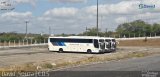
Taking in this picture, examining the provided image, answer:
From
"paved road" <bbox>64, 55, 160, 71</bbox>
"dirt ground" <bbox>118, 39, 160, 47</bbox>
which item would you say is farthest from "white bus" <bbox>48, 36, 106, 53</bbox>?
"dirt ground" <bbox>118, 39, 160, 47</bbox>

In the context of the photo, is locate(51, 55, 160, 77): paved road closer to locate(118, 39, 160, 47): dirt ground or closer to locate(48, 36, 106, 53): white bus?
locate(48, 36, 106, 53): white bus

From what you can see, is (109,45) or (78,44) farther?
(109,45)

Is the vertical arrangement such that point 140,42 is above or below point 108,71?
above

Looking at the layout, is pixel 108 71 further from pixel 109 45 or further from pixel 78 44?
pixel 109 45

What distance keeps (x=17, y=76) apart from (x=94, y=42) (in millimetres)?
39120

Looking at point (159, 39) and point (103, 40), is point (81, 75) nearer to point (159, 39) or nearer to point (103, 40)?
point (103, 40)

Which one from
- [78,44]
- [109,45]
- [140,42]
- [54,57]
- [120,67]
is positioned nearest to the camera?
[120,67]

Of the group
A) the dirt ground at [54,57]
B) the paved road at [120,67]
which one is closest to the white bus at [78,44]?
the dirt ground at [54,57]

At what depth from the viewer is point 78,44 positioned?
62969 mm

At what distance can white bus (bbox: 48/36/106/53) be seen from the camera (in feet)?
204

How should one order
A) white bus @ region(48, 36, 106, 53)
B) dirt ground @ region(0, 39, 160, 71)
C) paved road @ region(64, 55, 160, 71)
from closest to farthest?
paved road @ region(64, 55, 160, 71) → dirt ground @ region(0, 39, 160, 71) → white bus @ region(48, 36, 106, 53)

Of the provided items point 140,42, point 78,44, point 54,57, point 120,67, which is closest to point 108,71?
point 120,67

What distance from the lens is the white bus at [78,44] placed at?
62.1 m

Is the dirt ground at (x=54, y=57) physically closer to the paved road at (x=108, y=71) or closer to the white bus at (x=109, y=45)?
the white bus at (x=109, y=45)
